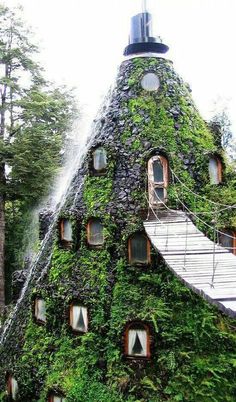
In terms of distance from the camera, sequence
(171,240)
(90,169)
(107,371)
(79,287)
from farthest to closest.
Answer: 1. (90,169)
2. (79,287)
3. (107,371)
4. (171,240)

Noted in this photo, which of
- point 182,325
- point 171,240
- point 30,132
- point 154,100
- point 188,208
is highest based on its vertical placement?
point 30,132

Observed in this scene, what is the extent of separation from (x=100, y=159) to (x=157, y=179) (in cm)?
159

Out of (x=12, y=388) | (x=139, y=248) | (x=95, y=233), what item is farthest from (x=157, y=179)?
(x=12, y=388)

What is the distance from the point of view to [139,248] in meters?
10.3

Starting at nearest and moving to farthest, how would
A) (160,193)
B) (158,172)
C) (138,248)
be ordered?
(138,248), (160,193), (158,172)

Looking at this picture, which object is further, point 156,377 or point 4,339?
point 4,339

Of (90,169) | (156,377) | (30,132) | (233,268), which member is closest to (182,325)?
(156,377)

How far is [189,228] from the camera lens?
9789 mm

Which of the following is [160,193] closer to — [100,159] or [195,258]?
[100,159]

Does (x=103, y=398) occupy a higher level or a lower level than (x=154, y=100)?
lower

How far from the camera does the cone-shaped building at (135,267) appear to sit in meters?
9.23

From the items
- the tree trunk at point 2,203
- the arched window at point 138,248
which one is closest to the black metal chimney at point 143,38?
the arched window at point 138,248

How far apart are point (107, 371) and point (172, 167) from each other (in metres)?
4.93

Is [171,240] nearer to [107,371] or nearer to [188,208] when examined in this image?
[188,208]
